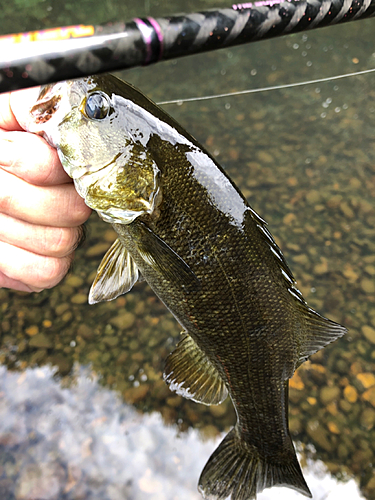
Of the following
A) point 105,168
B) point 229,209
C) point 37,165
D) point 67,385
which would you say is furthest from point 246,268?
point 67,385

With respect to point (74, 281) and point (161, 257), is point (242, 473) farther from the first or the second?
point (74, 281)

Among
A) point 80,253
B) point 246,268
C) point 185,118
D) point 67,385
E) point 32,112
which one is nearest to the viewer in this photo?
point 32,112

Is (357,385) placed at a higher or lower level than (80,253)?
higher

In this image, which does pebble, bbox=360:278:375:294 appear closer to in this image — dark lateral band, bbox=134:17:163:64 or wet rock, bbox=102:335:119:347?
wet rock, bbox=102:335:119:347

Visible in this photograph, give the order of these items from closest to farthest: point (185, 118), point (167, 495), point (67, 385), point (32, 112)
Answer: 1. point (32, 112)
2. point (167, 495)
3. point (67, 385)
4. point (185, 118)

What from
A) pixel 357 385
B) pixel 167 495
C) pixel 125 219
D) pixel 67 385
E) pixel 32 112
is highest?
pixel 32 112

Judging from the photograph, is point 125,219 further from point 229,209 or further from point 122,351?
point 122,351

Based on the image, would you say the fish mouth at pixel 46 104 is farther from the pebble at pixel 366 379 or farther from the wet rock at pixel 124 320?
the pebble at pixel 366 379

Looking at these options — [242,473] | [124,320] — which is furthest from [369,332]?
[124,320]

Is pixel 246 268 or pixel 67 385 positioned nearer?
pixel 246 268
